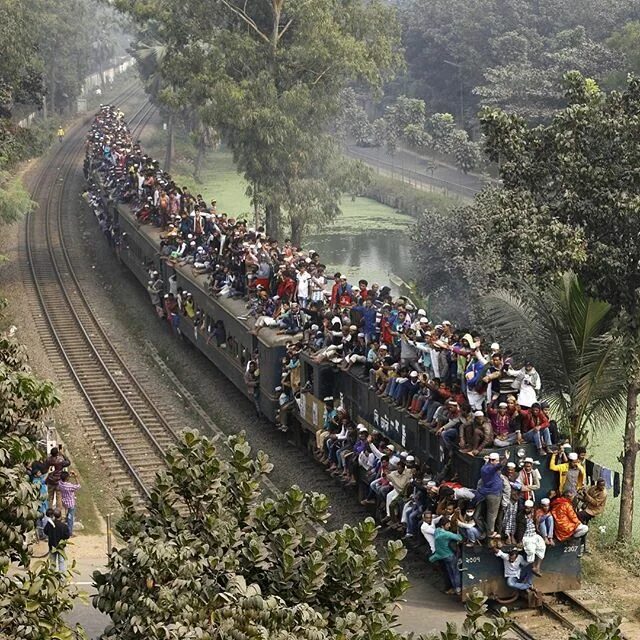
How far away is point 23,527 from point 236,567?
5.77 ft

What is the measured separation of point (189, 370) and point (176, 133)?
49542mm

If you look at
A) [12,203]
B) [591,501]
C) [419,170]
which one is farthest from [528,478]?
[419,170]

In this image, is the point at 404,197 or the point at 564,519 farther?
the point at 404,197

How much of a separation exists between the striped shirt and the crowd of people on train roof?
4.56 m

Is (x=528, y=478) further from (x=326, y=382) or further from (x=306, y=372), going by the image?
(x=306, y=372)

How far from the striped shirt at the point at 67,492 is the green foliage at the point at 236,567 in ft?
24.5

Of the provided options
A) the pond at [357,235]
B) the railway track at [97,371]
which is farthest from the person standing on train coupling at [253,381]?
the pond at [357,235]

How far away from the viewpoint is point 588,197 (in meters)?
18.1

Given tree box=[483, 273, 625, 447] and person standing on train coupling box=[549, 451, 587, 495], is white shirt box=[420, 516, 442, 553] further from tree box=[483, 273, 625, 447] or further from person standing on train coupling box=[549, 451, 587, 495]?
tree box=[483, 273, 625, 447]

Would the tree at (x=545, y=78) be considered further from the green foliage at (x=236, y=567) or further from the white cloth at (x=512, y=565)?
the green foliage at (x=236, y=567)

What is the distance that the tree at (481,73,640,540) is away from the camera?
57.7ft

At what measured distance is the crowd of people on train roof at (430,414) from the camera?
15938 mm

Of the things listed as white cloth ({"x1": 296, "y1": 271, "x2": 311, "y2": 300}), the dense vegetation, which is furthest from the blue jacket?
white cloth ({"x1": 296, "y1": 271, "x2": 311, "y2": 300})

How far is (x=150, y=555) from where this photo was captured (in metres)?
9.21
